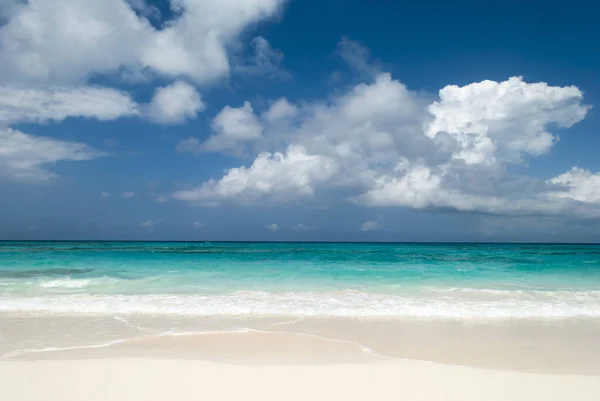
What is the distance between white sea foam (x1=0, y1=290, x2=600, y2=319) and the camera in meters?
9.38

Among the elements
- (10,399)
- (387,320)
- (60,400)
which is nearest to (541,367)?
(387,320)

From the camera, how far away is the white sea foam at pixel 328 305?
9.38 m

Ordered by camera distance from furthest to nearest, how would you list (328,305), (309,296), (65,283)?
(65,283) < (309,296) < (328,305)

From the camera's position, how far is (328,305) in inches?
404

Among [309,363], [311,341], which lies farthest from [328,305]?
[309,363]

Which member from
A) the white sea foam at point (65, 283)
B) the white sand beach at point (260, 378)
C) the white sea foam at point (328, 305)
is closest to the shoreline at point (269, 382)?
the white sand beach at point (260, 378)

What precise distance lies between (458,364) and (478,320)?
3.74 m

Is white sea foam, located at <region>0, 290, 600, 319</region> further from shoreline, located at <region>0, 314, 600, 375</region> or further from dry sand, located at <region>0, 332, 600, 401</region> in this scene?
dry sand, located at <region>0, 332, 600, 401</region>

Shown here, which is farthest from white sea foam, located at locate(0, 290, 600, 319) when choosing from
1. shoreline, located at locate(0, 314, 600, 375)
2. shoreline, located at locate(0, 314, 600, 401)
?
shoreline, located at locate(0, 314, 600, 401)

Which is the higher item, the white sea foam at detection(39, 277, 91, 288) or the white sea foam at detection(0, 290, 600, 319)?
the white sea foam at detection(0, 290, 600, 319)

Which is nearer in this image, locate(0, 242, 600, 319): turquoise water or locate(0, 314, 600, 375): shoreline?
locate(0, 314, 600, 375): shoreline

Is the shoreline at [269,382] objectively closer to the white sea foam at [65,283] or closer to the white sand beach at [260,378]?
the white sand beach at [260,378]

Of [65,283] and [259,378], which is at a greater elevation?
[259,378]

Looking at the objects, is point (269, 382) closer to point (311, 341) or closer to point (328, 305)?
point (311, 341)
